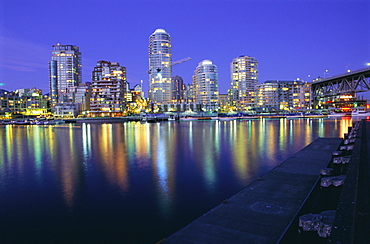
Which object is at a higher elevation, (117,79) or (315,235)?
(117,79)

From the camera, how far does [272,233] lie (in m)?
8.52

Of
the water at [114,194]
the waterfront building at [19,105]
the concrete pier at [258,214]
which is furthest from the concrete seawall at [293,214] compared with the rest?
the waterfront building at [19,105]

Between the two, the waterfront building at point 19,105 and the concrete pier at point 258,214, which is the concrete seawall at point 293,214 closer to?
the concrete pier at point 258,214

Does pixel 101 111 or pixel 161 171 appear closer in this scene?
pixel 161 171

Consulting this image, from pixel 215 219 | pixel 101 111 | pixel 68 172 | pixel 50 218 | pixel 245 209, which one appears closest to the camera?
pixel 215 219

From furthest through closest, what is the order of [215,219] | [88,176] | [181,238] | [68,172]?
[68,172] → [88,176] → [215,219] → [181,238]

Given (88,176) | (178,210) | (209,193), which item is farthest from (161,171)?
(178,210)

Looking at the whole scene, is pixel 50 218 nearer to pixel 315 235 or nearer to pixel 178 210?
pixel 178 210

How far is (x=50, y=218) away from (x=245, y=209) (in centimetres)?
821

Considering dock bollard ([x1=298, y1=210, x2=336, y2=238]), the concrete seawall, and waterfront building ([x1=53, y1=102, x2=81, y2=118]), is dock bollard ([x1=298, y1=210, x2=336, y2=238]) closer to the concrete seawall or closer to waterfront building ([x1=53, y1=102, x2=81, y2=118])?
the concrete seawall

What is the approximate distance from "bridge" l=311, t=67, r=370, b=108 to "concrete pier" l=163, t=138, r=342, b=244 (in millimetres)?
125762

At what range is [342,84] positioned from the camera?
141125 millimetres

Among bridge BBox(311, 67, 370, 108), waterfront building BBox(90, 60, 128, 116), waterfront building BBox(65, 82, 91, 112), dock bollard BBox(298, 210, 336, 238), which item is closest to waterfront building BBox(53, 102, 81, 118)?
waterfront building BBox(65, 82, 91, 112)

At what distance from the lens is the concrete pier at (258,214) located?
8.41m
